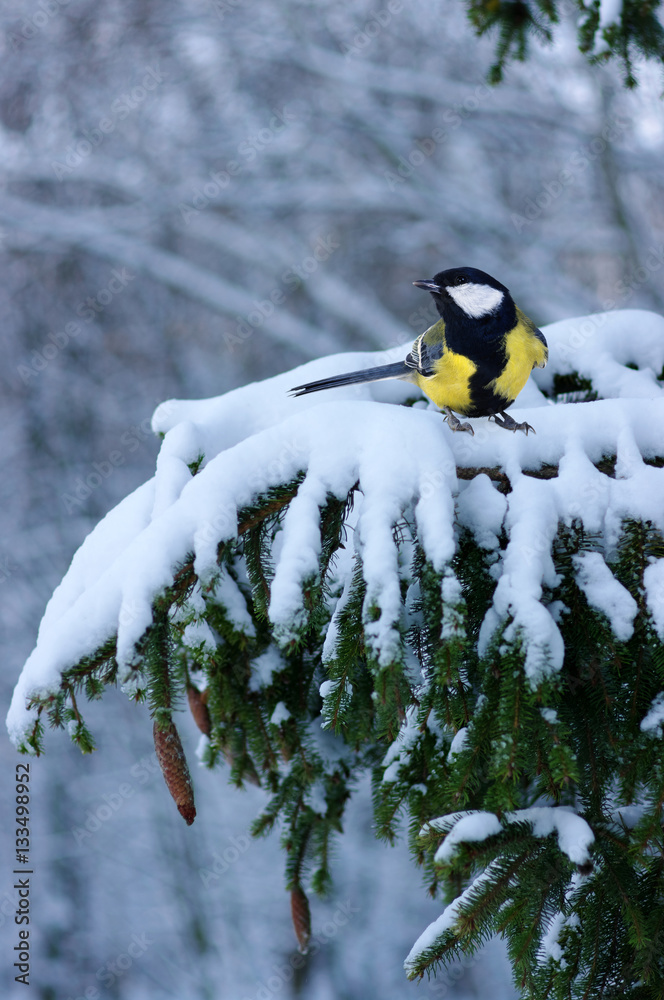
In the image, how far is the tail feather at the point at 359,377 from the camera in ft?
5.83

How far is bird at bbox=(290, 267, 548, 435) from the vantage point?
1.82 m

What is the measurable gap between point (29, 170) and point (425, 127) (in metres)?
3.87

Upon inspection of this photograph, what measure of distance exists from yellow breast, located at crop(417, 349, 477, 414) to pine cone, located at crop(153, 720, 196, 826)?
1174 mm

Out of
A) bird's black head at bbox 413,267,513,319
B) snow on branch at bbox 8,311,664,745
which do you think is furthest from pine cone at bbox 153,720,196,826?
bird's black head at bbox 413,267,513,319

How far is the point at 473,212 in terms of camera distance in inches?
225

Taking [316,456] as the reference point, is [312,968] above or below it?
below

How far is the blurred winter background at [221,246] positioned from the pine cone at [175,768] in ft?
14.5

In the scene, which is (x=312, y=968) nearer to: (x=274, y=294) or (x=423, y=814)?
(x=423, y=814)

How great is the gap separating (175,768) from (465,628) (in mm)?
591

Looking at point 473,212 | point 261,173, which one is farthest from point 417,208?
point 261,173

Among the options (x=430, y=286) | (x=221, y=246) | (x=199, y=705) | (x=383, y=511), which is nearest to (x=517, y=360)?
(x=430, y=286)

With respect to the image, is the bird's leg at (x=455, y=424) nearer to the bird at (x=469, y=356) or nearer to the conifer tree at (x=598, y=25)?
the bird at (x=469, y=356)

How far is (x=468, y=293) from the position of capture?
6.45ft

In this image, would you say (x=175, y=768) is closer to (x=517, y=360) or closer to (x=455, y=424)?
(x=455, y=424)
